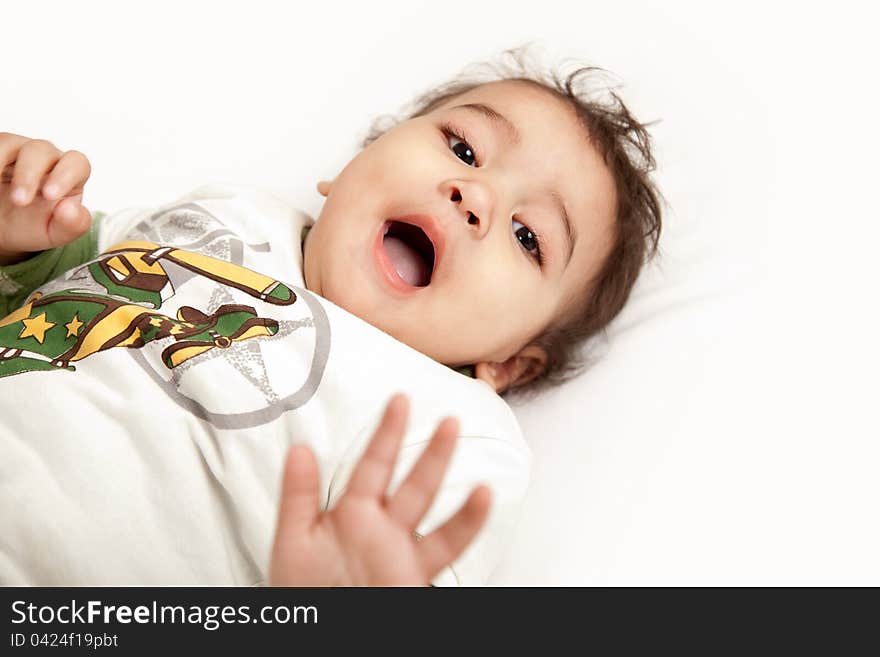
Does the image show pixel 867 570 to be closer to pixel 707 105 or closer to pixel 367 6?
pixel 707 105

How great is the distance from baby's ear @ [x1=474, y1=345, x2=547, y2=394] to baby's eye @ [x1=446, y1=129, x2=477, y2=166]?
270 mm

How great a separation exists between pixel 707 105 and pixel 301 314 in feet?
2.59

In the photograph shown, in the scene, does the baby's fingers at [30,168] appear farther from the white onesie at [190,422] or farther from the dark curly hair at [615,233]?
the dark curly hair at [615,233]

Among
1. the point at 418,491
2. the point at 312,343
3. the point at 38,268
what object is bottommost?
the point at 38,268

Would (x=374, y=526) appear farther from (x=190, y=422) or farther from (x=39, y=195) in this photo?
(x=39, y=195)

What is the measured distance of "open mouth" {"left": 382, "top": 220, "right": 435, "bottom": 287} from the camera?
117cm

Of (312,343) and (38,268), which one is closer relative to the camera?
(312,343)

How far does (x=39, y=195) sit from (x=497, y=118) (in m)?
0.55

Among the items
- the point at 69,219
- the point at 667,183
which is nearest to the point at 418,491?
the point at 69,219

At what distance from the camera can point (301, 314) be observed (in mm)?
989

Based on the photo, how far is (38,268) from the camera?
1.19 meters

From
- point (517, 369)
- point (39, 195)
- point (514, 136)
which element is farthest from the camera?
point (517, 369)

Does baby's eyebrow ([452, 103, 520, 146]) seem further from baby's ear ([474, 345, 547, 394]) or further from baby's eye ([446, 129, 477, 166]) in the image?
baby's ear ([474, 345, 547, 394])

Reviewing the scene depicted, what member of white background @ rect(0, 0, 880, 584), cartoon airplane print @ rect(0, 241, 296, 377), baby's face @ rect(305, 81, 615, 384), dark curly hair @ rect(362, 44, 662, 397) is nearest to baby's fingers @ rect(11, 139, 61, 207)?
cartoon airplane print @ rect(0, 241, 296, 377)
